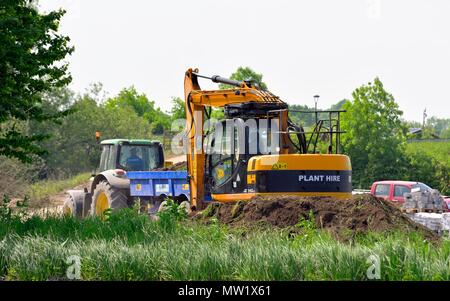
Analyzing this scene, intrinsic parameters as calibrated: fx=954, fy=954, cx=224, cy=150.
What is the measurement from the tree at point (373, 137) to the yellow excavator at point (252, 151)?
3161 cm

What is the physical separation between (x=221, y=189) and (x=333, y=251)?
30.0 feet

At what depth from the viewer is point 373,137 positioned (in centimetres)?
5434

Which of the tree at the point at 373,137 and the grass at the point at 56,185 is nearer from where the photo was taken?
the grass at the point at 56,185

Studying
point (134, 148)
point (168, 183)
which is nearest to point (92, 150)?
point (134, 148)

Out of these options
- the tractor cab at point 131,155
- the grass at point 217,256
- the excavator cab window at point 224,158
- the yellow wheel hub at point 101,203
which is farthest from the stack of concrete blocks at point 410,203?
the grass at point 217,256

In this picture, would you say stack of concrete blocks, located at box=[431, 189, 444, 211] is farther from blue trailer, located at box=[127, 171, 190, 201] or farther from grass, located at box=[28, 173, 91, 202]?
grass, located at box=[28, 173, 91, 202]

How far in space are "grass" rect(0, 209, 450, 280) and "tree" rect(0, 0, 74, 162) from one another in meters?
5.08

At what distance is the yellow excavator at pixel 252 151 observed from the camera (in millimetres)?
19500

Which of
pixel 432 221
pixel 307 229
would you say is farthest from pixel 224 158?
pixel 307 229

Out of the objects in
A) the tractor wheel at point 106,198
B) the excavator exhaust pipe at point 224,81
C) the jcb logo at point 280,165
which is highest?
the excavator exhaust pipe at point 224,81

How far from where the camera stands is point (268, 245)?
13.8 m

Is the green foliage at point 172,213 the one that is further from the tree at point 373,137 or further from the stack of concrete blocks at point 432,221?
the tree at point 373,137

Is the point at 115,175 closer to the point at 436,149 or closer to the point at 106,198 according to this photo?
the point at 106,198

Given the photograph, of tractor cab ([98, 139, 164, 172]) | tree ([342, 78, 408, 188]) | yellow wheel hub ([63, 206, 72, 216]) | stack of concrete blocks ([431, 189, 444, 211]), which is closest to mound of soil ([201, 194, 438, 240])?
yellow wheel hub ([63, 206, 72, 216])
